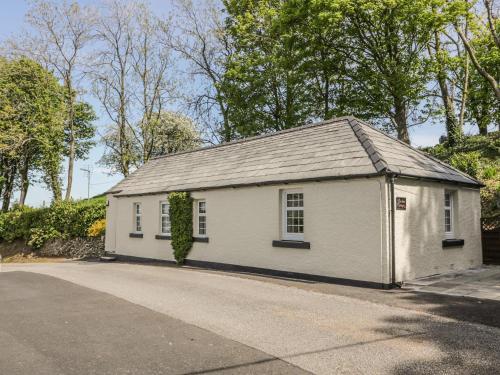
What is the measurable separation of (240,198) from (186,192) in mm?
3364

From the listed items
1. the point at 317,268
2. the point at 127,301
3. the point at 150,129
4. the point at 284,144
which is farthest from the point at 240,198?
the point at 150,129

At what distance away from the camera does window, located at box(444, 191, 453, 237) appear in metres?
14.0

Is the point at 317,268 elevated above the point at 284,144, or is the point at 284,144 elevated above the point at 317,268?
the point at 284,144

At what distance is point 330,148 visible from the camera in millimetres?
13750

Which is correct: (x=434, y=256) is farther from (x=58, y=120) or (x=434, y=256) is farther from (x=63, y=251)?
(x=58, y=120)

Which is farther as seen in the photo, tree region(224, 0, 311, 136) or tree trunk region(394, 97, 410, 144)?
tree region(224, 0, 311, 136)

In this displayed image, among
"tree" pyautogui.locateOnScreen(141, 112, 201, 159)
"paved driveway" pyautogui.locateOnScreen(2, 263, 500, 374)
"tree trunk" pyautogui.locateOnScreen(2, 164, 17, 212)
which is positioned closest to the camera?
"paved driveway" pyautogui.locateOnScreen(2, 263, 500, 374)

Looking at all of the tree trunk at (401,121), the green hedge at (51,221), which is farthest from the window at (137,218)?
the tree trunk at (401,121)

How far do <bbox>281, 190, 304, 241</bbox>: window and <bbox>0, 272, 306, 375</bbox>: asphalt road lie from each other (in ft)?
20.0

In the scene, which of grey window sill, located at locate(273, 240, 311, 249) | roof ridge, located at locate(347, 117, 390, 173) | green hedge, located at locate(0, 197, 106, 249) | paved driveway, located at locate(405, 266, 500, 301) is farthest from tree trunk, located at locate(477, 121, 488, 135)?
green hedge, located at locate(0, 197, 106, 249)

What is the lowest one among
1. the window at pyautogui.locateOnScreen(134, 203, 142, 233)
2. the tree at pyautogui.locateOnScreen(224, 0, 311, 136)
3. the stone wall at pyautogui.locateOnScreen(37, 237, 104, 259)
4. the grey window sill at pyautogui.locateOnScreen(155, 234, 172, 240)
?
the stone wall at pyautogui.locateOnScreen(37, 237, 104, 259)

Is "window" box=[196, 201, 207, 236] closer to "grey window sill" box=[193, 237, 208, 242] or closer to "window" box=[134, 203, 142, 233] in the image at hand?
"grey window sill" box=[193, 237, 208, 242]

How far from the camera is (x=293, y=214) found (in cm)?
1356

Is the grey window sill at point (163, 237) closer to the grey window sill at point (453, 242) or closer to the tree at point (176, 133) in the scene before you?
the grey window sill at point (453, 242)
